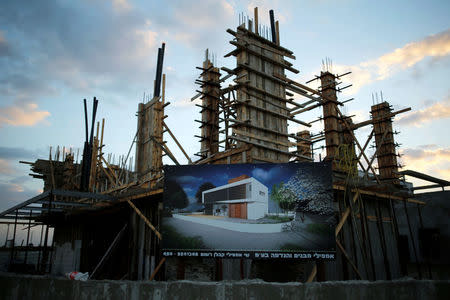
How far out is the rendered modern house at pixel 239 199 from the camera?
1195cm

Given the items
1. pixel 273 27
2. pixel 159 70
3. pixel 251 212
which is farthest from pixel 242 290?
pixel 273 27

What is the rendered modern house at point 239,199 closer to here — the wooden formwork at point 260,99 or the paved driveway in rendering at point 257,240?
the paved driveway in rendering at point 257,240

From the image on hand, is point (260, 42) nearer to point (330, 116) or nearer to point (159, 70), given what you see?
point (159, 70)

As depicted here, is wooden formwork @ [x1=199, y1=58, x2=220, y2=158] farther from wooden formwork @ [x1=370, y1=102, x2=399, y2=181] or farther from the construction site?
wooden formwork @ [x1=370, y1=102, x2=399, y2=181]

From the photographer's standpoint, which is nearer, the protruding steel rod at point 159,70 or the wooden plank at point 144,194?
the wooden plank at point 144,194

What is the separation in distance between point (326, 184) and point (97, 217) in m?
15.4

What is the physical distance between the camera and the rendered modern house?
11945 mm

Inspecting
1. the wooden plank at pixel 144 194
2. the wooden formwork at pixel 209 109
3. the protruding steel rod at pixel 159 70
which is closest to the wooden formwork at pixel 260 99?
the wooden formwork at pixel 209 109

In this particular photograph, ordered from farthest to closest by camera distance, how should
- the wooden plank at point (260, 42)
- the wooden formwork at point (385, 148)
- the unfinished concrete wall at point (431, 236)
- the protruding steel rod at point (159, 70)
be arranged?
the wooden formwork at point (385, 148) → the unfinished concrete wall at point (431, 236) → the protruding steel rod at point (159, 70) → the wooden plank at point (260, 42)

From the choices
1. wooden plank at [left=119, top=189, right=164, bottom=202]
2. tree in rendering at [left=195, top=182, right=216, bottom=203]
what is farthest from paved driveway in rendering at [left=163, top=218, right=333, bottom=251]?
wooden plank at [left=119, top=189, right=164, bottom=202]

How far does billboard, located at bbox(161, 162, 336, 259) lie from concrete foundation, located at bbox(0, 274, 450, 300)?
153 inches

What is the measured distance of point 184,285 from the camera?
23.6 feet

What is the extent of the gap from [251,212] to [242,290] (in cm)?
496

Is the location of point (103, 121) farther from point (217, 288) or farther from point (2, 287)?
point (217, 288)
